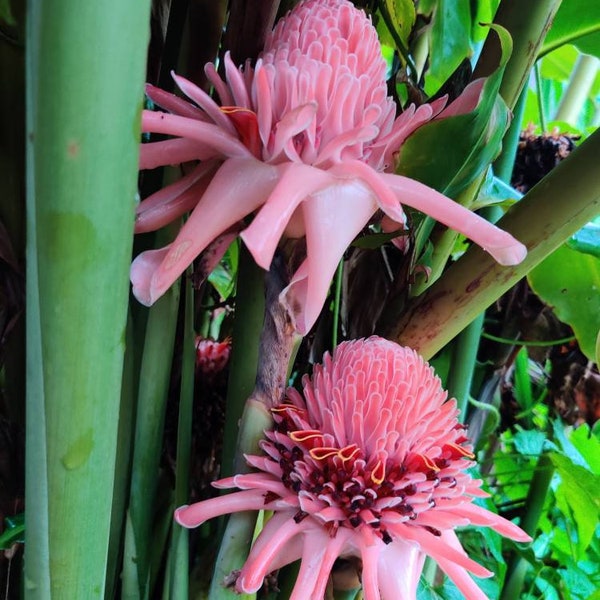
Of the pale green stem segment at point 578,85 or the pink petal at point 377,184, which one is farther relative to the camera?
the pale green stem segment at point 578,85

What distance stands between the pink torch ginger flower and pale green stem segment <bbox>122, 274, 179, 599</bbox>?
0.06m

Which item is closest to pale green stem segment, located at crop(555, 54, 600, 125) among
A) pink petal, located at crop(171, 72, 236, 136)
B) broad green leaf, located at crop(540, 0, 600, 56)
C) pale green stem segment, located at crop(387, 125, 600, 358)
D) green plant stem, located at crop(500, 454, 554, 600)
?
broad green leaf, located at crop(540, 0, 600, 56)

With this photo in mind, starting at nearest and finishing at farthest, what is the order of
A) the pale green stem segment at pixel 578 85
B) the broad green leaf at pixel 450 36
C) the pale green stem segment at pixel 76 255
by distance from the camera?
the pale green stem segment at pixel 76 255, the broad green leaf at pixel 450 36, the pale green stem segment at pixel 578 85

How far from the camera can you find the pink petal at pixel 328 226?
0.16m

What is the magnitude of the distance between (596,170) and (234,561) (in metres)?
0.21

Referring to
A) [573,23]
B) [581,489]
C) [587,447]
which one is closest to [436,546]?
[581,489]

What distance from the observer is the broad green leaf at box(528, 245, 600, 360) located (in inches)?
16.0

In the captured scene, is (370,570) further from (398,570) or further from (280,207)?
(280,207)

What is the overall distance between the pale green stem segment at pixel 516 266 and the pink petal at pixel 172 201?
0.12 metres

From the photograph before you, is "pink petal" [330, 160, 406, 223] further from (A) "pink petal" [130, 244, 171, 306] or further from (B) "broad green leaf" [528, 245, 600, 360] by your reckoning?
(B) "broad green leaf" [528, 245, 600, 360]

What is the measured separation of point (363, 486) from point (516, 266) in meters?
0.11

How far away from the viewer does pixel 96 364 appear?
0.15 meters

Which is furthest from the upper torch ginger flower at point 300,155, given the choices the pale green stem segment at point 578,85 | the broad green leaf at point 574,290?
the pale green stem segment at point 578,85

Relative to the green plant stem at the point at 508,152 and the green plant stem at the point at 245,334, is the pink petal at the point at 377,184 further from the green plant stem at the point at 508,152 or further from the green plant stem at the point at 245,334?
the green plant stem at the point at 508,152
